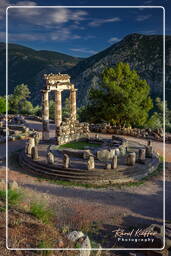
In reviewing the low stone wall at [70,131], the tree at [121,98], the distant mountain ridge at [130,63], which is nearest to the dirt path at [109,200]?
the low stone wall at [70,131]

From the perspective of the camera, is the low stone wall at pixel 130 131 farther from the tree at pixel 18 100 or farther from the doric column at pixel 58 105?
the tree at pixel 18 100

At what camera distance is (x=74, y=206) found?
1652 cm

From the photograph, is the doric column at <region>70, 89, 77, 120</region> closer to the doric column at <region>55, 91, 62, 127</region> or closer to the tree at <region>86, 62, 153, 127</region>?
the doric column at <region>55, 91, 62, 127</region>

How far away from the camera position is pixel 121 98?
3775cm

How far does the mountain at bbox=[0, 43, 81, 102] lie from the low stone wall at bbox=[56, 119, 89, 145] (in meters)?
86.7

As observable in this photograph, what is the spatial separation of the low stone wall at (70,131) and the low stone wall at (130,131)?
6453 mm

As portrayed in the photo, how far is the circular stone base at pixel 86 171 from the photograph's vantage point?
→ 20.6 metres

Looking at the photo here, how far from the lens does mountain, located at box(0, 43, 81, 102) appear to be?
423 feet

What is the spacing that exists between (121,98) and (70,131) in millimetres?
11389

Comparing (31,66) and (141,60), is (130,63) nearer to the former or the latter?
(141,60)

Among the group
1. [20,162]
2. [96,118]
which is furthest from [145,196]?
[96,118]

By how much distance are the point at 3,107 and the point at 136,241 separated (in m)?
42.6

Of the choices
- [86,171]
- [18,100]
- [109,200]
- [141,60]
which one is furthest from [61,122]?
[141,60]

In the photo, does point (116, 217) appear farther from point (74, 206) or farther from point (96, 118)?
point (96, 118)
